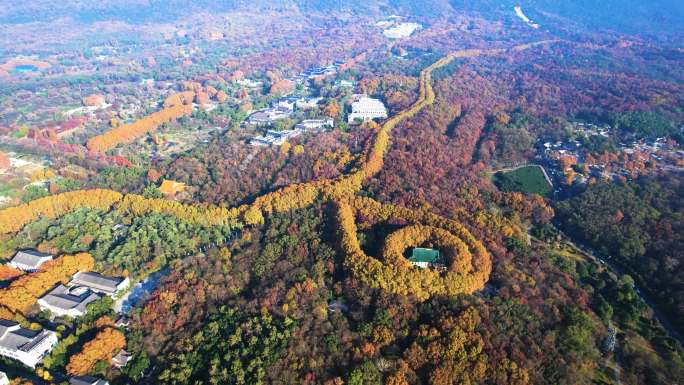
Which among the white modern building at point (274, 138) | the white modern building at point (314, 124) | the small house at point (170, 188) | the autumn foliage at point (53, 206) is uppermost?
the autumn foliage at point (53, 206)

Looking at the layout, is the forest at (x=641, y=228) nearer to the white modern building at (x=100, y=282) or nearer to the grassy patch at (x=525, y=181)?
the grassy patch at (x=525, y=181)

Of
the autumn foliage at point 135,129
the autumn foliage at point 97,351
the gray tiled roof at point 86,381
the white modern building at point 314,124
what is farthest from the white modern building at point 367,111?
the gray tiled roof at point 86,381

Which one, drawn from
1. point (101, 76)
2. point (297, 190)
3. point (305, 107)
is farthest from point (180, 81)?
point (297, 190)

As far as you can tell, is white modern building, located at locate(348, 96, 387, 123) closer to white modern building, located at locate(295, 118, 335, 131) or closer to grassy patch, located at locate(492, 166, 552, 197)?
white modern building, located at locate(295, 118, 335, 131)

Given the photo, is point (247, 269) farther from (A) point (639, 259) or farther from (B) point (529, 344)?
(A) point (639, 259)

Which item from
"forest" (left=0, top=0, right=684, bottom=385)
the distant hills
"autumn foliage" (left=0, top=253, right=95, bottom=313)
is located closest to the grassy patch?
"forest" (left=0, top=0, right=684, bottom=385)
